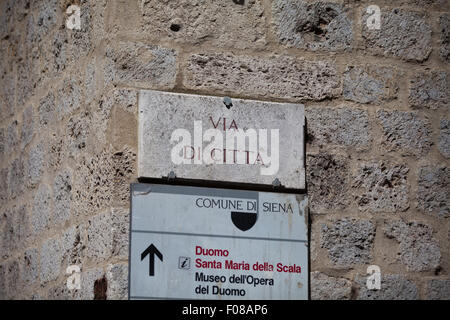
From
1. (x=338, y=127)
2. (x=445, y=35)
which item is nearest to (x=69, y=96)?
(x=338, y=127)

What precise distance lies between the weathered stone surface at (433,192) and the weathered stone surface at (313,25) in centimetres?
72

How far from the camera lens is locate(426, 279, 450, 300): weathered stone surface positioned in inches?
181

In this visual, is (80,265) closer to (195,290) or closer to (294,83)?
(195,290)

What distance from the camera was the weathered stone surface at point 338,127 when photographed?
4.59m

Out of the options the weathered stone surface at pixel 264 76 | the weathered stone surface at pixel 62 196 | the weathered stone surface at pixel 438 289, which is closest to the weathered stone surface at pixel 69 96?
the weathered stone surface at pixel 62 196

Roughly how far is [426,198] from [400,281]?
0.43 metres

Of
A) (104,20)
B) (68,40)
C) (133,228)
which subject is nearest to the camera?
(133,228)

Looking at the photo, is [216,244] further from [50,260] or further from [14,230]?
[14,230]

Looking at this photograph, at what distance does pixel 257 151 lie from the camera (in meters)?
4.43

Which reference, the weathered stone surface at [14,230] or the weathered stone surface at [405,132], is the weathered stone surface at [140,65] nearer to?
the weathered stone surface at [405,132]

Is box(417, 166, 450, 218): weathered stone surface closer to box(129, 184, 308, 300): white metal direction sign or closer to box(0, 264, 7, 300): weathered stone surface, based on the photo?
box(129, 184, 308, 300): white metal direction sign

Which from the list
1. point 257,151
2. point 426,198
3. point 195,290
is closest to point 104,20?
point 257,151

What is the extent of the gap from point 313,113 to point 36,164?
166 centimetres
